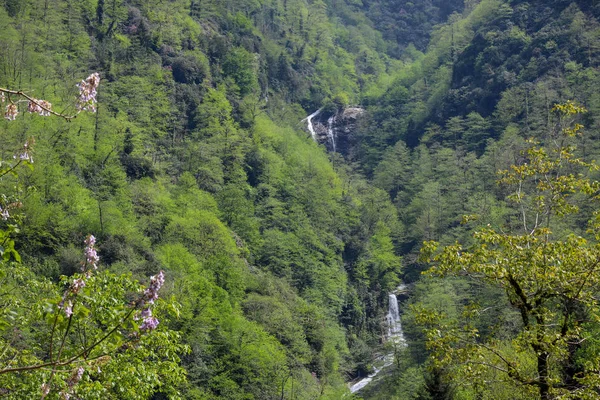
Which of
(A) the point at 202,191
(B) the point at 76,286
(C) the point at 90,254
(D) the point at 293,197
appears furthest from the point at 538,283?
(D) the point at 293,197

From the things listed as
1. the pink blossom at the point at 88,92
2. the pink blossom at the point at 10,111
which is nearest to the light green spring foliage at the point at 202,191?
the pink blossom at the point at 88,92

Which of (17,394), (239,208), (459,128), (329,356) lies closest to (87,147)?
(239,208)

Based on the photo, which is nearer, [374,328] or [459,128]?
[374,328]

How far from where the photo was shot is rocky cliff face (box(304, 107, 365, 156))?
102188mm

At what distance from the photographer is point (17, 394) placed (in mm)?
9781

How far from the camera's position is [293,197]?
72188 mm

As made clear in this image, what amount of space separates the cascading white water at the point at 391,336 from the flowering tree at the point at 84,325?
40.4 meters

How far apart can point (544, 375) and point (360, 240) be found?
211 ft

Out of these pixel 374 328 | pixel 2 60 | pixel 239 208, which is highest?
pixel 2 60

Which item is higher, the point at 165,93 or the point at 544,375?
the point at 544,375

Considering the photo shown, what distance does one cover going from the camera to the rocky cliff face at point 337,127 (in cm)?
10219

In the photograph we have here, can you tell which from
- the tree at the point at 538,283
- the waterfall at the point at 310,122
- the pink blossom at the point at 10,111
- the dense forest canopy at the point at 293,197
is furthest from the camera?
the waterfall at the point at 310,122

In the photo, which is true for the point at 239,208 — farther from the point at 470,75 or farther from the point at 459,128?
the point at 470,75

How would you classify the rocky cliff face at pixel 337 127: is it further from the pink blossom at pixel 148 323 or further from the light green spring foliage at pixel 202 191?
the pink blossom at pixel 148 323
